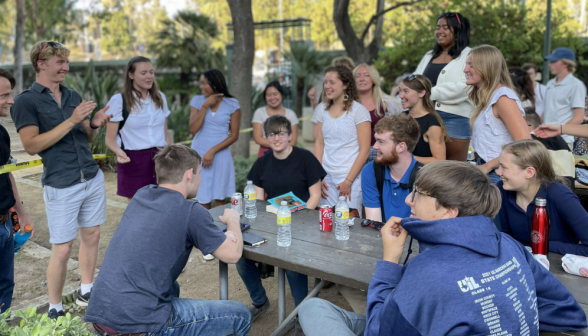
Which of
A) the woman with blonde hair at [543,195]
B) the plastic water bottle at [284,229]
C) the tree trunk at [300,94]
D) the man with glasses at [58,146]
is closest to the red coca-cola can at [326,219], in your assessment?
the plastic water bottle at [284,229]

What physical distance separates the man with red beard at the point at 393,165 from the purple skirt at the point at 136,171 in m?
2.13

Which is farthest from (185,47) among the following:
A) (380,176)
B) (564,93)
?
(380,176)

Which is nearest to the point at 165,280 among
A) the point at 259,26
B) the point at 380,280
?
the point at 380,280

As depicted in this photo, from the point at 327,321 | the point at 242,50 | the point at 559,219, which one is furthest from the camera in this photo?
the point at 242,50

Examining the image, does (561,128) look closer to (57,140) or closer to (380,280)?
(380,280)

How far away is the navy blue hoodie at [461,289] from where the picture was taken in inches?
67.0

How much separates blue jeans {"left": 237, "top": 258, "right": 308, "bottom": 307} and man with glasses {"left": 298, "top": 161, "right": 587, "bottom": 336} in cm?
148

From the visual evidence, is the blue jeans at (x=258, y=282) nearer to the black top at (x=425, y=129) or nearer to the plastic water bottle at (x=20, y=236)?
the black top at (x=425, y=129)

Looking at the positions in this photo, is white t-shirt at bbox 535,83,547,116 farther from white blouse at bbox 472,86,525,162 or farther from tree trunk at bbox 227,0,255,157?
white blouse at bbox 472,86,525,162

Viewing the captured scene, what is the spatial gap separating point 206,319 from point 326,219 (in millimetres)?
968

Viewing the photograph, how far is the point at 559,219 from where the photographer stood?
9.00 ft

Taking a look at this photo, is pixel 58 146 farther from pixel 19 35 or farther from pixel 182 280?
pixel 19 35

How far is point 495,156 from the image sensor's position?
3.57 m

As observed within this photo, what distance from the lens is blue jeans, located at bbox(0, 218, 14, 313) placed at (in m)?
3.12
